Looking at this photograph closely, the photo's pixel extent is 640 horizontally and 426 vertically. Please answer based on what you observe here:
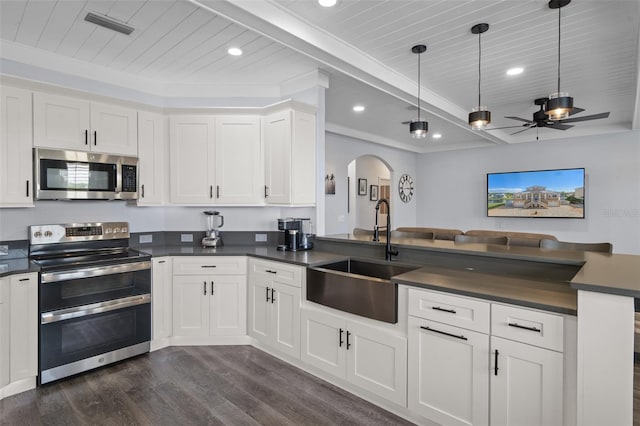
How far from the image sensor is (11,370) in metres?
2.38

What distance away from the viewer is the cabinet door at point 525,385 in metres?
1.58

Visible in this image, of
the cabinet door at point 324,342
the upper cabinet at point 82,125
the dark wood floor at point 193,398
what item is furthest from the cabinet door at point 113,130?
the cabinet door at point 324,342

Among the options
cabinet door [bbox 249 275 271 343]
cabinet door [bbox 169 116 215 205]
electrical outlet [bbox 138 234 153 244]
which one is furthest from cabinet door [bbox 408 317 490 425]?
electrical outlet [bbox 138 234 153 244]

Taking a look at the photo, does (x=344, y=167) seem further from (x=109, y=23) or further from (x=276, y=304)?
(x=109, y=23)

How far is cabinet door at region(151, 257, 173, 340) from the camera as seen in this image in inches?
123

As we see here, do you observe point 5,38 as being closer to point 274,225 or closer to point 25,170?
point 25,170

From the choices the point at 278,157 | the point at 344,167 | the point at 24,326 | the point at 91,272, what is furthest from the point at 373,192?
the point at 24,326

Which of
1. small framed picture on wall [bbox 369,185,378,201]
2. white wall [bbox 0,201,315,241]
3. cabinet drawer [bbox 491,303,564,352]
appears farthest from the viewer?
small framed picture on wall [bbox 369,185,378,201]

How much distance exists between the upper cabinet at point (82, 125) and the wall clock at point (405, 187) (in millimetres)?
5728

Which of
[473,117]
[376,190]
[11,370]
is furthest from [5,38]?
[376,190]

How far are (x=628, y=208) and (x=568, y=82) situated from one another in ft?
10.6

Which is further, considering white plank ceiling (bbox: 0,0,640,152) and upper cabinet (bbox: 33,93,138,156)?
upper cabinet (bbox: 33,93,138,156)

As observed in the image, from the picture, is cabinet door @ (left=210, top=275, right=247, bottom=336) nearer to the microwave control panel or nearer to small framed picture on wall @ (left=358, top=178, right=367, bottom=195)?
the microwave control panel

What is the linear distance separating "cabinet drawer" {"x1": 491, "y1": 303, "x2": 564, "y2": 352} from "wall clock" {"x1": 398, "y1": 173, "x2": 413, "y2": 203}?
612 cm
